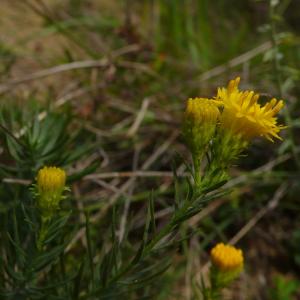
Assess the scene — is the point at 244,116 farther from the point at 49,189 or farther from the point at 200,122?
the point at 49,189

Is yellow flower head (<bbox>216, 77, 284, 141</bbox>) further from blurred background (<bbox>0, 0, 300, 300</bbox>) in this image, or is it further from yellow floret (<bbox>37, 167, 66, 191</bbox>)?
blurred background (<bbox>0, 0, 300, 300</bbox>)

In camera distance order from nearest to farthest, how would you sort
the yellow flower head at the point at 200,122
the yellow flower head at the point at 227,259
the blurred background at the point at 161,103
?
1. the yellow flower head at the point at 200,122
2. the yellow flower head at the point at 227,259
3. the blurred background at the point at 161,103

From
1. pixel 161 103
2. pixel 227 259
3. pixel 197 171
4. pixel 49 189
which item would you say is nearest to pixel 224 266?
pixel 227 259

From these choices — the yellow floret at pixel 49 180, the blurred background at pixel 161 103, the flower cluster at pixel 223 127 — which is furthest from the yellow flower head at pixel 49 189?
the blurred background at pixel 161 103

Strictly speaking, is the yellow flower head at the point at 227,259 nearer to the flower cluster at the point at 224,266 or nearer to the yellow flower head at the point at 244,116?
the flower cluster at the point at 224,266

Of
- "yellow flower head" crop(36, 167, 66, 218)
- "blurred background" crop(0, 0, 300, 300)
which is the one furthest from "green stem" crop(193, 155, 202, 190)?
"blurred background" crop(0, 0, 300, 300)
